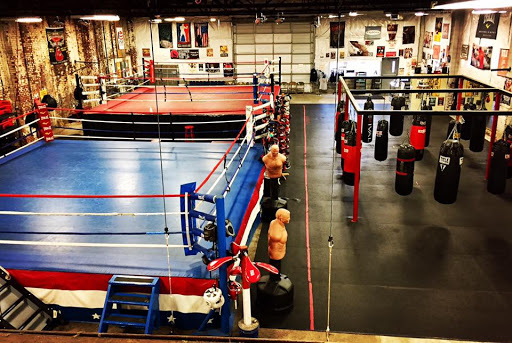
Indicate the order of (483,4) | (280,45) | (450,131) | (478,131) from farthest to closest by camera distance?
(280,45), (478,131), (450,131), (483,4)

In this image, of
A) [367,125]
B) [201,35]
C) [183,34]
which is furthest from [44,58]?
[367,125]

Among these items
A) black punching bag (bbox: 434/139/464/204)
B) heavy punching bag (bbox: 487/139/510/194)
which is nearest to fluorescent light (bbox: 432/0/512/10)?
black punching bag (bbox: 434/139/464/204)

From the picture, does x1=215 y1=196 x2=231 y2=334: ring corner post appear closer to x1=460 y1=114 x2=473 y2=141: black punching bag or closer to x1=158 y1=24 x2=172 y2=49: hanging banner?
x1=460 y1=114 x2=473 y2=141: black punching bag

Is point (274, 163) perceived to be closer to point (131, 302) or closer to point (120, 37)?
point (131, 302)

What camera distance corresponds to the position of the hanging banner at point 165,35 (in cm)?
1933

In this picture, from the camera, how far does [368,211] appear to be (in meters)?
7.12

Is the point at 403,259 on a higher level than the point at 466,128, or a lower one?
lower

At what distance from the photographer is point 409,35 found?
718 inches

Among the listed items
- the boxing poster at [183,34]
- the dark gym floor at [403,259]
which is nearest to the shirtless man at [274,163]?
the dark gym floor at [403,259]

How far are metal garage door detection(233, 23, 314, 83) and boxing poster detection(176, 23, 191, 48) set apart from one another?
83.7 inches

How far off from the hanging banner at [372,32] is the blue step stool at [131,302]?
1695cm

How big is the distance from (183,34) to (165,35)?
834 mm

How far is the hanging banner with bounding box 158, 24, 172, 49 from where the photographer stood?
1933 cm

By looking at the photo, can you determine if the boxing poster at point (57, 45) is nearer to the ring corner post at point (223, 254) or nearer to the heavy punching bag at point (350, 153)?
the heavy punching bag at point (350, 153)
